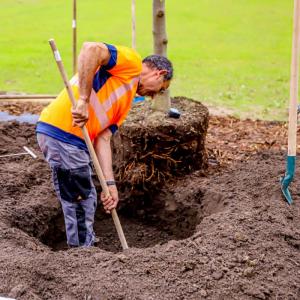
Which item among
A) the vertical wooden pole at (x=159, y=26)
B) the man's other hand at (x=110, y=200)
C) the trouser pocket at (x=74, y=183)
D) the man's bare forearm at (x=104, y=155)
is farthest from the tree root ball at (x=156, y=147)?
the man's other hand at (x=110, y=200)

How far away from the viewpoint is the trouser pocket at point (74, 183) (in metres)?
4.12

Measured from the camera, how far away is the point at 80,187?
166 inches

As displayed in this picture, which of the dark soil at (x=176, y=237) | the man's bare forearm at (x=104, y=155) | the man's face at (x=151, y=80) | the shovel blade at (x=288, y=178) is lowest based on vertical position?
the dark soil at (x=176, y=237)

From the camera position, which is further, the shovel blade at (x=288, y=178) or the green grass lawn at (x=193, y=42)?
the green grass lawn at (x=193, y=42)

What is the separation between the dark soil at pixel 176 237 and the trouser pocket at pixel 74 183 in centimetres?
38

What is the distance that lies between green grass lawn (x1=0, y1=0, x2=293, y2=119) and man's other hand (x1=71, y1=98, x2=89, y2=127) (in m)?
4.38

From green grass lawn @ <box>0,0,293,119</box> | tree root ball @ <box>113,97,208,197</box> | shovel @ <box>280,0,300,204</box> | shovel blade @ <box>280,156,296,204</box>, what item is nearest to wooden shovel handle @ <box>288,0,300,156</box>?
shovel @ <box>280,0,300,204</box>

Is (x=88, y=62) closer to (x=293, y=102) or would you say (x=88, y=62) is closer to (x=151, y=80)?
(x=151, y=80)

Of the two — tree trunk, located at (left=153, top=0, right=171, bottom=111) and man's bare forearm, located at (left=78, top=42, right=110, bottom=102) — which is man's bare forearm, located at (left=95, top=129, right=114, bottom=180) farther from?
tree trunk, located at (left=153, top=0, right=171, bottom=111)

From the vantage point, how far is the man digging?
11.9 ft

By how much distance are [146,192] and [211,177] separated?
0.58 meters

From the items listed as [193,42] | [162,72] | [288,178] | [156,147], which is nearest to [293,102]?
[288,178]

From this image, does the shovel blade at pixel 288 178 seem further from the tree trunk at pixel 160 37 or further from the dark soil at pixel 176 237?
the tree trunk at pixel 160 37

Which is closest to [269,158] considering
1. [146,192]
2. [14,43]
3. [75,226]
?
[146,192]
